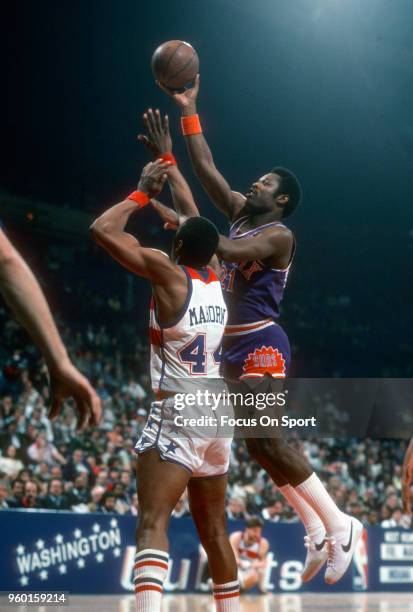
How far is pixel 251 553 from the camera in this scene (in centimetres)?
1262

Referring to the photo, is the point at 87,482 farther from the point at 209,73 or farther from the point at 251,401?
the point at 209,73

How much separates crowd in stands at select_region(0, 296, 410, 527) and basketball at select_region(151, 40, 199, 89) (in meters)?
6.39

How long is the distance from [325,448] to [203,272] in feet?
43.0

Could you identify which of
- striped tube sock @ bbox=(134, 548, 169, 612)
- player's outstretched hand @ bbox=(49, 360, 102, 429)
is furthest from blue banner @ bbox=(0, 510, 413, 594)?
player's outstretched hand @ bbox=(49, 360, 102, 429)

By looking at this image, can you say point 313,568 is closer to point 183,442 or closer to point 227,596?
point 227,596

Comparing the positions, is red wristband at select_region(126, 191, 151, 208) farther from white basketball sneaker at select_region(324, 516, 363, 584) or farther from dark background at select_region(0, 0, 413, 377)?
dark background at select_region(0, 0, 413, 377)

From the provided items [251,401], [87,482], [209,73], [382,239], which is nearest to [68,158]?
[209,73]

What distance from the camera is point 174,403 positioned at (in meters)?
5.08

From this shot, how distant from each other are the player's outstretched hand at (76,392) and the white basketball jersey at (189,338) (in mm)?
2543

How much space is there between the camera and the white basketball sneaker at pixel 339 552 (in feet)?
18.8

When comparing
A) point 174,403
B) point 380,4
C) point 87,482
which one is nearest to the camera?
point 174,403

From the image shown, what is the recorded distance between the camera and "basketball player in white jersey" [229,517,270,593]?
1245 centimetres

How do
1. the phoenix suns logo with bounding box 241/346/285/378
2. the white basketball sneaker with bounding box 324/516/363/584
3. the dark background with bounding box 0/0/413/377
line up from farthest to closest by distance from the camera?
the dark background with bounding box 0/0/413/377
the phoenix suns logo with bounding box 241/346/285/378
the white basketball sneaker with bounding box 324/516/363/584

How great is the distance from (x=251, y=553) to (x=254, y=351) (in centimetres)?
731
